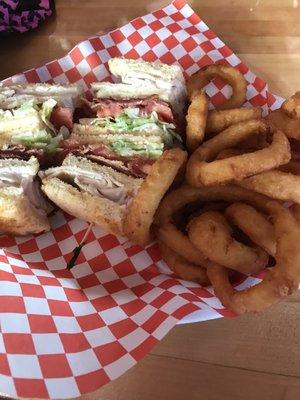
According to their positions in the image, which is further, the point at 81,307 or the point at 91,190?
the point at 91,190

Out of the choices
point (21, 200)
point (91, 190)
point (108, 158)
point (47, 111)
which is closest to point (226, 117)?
point (108, 158)

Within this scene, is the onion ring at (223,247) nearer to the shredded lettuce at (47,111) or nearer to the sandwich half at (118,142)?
the sandwich half at (118,142)

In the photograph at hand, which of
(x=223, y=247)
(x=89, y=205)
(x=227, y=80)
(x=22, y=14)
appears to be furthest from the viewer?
(x=22, y=14)

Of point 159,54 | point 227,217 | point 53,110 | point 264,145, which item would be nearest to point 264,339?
point 227,217

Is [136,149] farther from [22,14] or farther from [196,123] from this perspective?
[22,14]

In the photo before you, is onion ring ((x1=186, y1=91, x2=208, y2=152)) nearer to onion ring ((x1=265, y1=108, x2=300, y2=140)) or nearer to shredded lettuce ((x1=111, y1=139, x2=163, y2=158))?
shredded lettuce ((x1=111, y1=139, x2=163, y2=158))

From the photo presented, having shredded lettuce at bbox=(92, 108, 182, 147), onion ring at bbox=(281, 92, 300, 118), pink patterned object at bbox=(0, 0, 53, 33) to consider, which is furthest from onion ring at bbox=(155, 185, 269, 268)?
pink patterned object at bbox=(0, 0, 53, 33)

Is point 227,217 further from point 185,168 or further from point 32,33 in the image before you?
point 32,33
